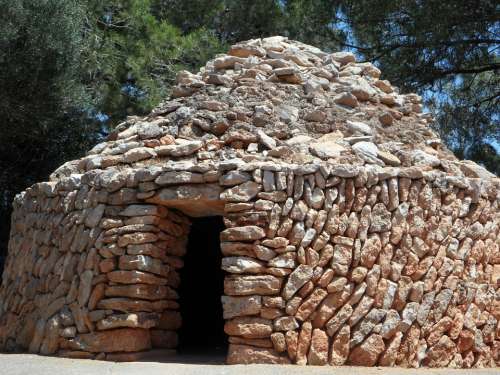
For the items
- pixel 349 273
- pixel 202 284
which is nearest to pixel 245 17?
pixel 202 284

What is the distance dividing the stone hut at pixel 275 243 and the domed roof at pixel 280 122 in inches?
1.0

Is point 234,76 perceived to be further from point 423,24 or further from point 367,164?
point 423,24

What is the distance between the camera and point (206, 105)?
A: 23.5 ft

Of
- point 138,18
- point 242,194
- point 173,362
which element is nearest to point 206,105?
point 242,194

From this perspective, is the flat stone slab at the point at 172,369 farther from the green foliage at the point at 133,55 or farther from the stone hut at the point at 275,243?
the green foliage at the point at 133,55

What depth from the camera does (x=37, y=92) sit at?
11.8 m

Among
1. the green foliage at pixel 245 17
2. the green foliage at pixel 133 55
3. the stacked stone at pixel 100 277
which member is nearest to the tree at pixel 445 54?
the green foliage at pixel 245 17

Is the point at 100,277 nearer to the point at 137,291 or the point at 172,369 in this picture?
the point at 137,291

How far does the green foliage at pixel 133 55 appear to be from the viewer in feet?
42.5

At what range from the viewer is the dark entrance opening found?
27.6 ft

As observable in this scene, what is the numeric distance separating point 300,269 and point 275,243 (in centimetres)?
30

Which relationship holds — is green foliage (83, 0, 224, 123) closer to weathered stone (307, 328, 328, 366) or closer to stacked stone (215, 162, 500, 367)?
stacked stone (215, 162, 500, 367)

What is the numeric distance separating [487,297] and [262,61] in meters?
3.64

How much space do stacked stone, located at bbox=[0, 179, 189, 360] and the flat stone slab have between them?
0.95 feet
